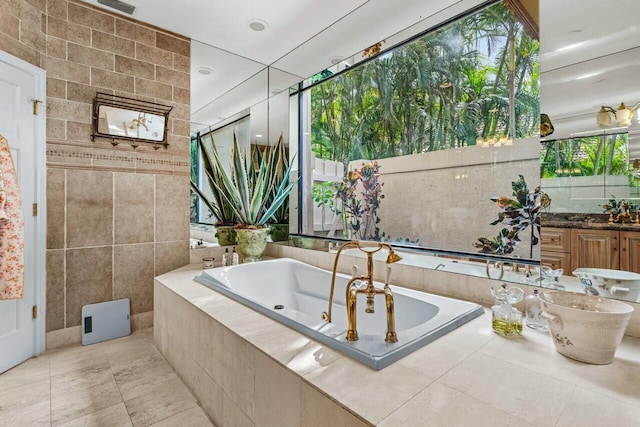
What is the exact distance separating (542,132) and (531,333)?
41.0 inches

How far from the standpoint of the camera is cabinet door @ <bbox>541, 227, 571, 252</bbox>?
1.52 m

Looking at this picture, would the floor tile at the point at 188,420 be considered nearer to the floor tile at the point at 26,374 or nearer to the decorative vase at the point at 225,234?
the floor tile at the point at 26,374

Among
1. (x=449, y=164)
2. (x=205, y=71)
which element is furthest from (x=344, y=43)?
(x=449, y=164)

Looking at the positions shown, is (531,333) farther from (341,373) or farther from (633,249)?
(341,373)

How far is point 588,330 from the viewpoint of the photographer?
112 centimetres

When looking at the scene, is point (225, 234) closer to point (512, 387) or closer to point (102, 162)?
point (102, 162)

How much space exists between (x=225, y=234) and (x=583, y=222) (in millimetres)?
2781

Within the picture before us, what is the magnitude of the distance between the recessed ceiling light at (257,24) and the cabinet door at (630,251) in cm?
284

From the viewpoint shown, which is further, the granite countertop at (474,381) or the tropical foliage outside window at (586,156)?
the tropical foliage outside window at (586,156)

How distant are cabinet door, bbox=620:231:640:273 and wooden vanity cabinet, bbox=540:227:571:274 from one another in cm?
20

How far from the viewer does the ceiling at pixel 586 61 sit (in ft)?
4.28

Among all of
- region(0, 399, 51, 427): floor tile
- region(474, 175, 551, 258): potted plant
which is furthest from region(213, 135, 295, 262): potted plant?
region(474, 175, 551, 258): potted plant

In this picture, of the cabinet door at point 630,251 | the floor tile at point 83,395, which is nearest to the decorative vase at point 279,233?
the floor tile at point 83,395

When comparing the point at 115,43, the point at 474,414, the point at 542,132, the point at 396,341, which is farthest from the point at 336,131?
the point at 474,414
